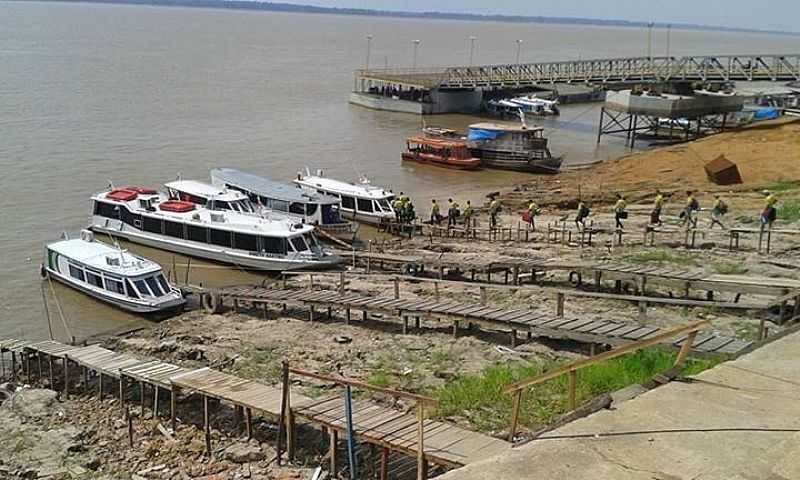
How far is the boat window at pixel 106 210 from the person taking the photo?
33.0 m

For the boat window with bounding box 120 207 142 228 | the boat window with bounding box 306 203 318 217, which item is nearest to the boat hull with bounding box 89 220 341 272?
the boat window with bounding box 120 207 142 228

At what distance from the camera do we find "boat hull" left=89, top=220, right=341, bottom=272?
28.5m

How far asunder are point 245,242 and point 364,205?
7388mm

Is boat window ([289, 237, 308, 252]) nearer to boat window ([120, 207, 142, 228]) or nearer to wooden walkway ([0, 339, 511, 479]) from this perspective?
boat window ([120, 207, 142, 228])

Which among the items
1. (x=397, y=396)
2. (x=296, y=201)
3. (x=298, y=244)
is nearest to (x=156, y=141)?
(x=296, y=201)


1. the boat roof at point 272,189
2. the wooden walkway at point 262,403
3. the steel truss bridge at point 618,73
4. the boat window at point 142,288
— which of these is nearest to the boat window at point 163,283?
the boat window at point 142,288

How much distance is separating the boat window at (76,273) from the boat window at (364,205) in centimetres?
1271

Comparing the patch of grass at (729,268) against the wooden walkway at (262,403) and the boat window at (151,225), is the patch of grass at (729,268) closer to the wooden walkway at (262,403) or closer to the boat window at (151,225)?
the wooden walkway at (262,403)

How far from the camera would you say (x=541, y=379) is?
883 cm

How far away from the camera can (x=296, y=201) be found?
108ft

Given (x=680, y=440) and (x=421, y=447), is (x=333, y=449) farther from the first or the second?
(x=680, y=440)

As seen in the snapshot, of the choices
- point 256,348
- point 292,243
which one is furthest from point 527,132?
point 256,348

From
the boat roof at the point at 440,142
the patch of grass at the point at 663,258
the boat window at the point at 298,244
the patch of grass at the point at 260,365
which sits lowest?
the patch of grass at the point at 260,365

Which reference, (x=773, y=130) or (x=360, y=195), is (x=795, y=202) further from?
(x=773, y=130)
